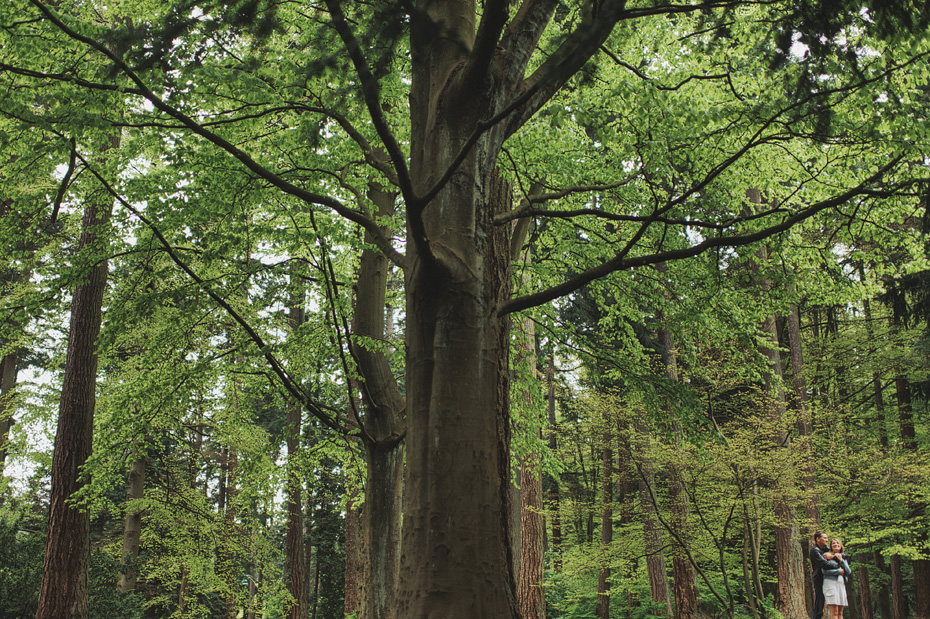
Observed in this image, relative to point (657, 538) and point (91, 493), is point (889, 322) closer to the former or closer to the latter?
point (657, 538)

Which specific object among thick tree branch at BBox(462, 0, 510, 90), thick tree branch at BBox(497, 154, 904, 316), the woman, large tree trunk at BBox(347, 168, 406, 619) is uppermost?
thick tree branch at BBox(462, 0, 510, 90)

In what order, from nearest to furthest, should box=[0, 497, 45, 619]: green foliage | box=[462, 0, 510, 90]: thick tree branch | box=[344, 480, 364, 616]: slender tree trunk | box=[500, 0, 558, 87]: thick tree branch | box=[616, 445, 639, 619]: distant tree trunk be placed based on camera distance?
1. box=[462, 0, 510, 90]: thick tree branch
2. box=[500, 0, 558, 87]: thick tree branch
3. box=[0, 497, 45, 619]: green foliage
4. box=[616, 445, 639, 619]: distant tree trunk
5. box=[344, 480, 364, 616]: slender tree trunk

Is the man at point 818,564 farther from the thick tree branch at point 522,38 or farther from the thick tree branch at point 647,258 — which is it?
the thick tree branch at point 522,38

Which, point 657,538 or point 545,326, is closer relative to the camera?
point 545,326

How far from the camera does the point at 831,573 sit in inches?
322

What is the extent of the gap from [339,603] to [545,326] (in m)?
19.3

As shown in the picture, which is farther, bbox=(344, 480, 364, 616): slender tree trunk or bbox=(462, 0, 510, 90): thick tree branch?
bbox=(344, 480, 364, 616): slender tree trunk

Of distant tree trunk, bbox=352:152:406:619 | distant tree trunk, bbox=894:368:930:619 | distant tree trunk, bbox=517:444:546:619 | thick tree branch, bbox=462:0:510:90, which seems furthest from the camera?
distant tree trunk, bbox=894:368:930:619

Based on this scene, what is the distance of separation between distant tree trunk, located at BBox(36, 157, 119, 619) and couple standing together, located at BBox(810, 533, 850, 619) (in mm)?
9483

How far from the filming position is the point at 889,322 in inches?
717

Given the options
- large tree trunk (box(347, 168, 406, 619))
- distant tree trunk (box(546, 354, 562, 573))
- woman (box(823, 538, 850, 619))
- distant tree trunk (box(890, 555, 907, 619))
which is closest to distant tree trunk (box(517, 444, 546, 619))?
large tree trunk (box(347, 168, 406, 619))

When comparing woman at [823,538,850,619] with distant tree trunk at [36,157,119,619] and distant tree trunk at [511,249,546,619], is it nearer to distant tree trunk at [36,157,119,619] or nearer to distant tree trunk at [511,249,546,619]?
distant tree trunk at [511,249,546,619]

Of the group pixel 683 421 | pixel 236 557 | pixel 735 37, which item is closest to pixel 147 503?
pixel 236 557

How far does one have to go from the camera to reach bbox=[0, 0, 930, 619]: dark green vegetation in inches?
116
